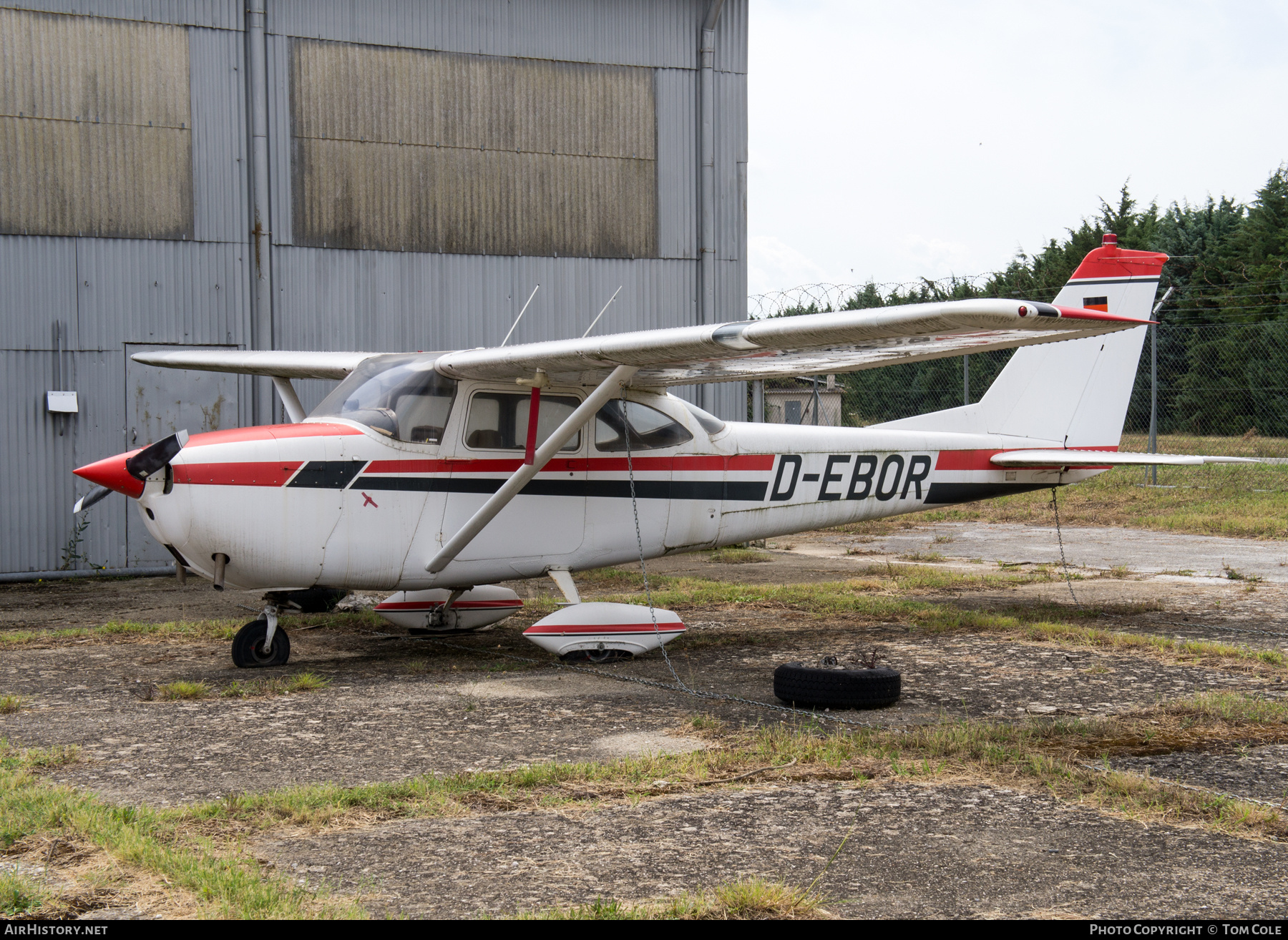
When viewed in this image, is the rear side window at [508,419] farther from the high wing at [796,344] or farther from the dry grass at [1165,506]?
the dry grass at [1165,506]

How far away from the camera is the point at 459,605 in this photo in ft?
30.4

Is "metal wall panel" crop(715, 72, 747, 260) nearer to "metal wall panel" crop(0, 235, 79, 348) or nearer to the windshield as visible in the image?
"metal wall panel" crop(0, 235, 79, 348)

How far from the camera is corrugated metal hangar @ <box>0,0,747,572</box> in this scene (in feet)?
42.2

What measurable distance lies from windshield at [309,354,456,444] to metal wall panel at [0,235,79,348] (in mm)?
6278

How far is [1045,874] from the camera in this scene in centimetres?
372

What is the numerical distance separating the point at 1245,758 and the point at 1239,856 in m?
1.46

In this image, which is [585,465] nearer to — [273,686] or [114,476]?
[273,686]

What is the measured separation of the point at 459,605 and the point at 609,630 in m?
1.72

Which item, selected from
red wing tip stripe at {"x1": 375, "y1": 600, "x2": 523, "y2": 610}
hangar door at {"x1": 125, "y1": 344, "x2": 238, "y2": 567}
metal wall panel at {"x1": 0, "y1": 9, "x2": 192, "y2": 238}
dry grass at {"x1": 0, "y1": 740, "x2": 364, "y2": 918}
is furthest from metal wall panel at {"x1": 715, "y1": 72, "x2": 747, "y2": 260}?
dry grass at {"x1": 0, "y1": 740, "x2": 364, "y2": 918}

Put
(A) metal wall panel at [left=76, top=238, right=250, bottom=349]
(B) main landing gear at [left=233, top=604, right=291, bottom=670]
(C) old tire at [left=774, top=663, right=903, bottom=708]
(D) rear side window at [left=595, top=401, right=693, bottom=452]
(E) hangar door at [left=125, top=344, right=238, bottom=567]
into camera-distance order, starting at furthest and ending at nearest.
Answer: (E) hangar door at [left=125, top=344, right=238, bottom=567] → (A) metal wall panel at [left=76, top=238, right=250, bottom=349] → (D) rear side window at [left=595, top=401, right=693, bottom=452] → (B) main landing gear at [left=233, top=604, right=291, bottom=670] → (C) old tire at [left=774, top=663, right=903, bottom=708]

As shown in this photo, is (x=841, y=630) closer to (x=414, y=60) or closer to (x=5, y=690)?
(x=5, y=690)

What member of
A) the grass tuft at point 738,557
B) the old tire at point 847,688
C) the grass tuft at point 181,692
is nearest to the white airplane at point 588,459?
the grass tuft at point 181,692

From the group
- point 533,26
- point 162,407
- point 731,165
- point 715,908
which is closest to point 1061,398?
point 731,165

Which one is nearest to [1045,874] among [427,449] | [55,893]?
[55,893]
